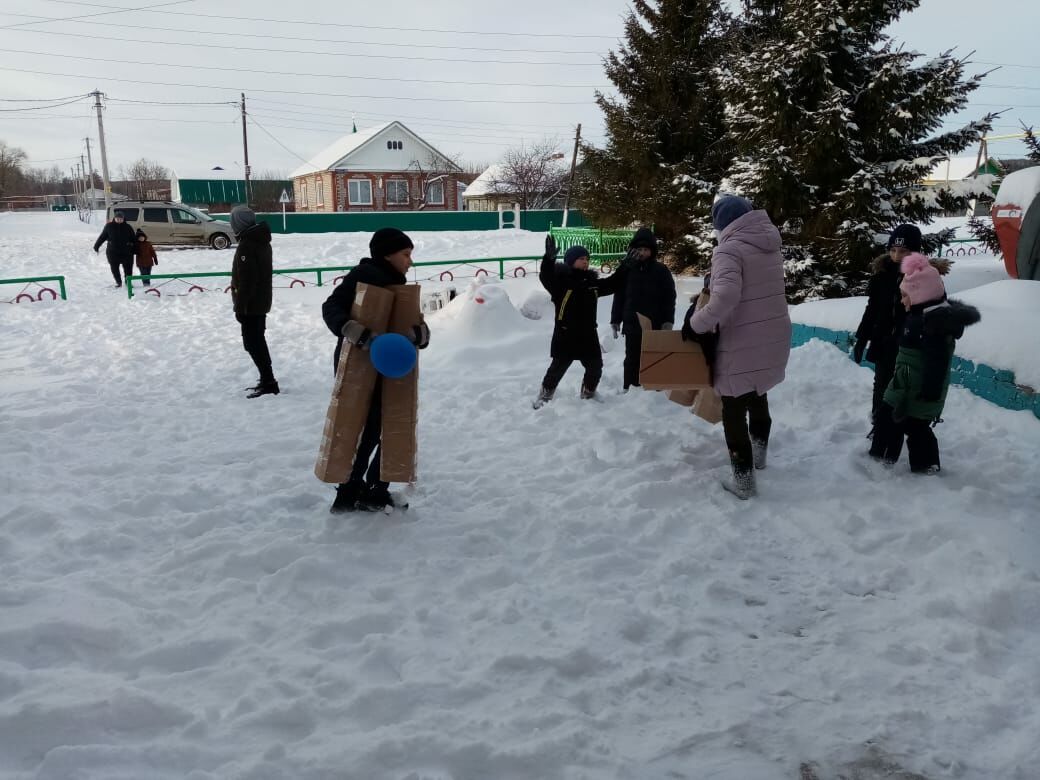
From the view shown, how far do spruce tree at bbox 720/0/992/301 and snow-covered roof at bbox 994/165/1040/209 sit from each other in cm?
98

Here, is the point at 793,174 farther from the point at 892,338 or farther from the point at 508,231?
the point at 508,231

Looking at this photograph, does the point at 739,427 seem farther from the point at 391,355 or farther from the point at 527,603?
the point at 391,355

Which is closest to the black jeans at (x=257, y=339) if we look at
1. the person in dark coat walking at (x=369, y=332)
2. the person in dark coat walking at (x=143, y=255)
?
the person in dark coat walking at (x=369, y=332)

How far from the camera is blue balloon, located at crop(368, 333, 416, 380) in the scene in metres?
3.56

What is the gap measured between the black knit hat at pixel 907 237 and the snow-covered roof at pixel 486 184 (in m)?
43.3

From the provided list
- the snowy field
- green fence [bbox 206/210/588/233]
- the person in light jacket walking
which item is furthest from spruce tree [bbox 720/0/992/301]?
green fence [bbox 206/210/588/233]

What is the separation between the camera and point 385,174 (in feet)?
142

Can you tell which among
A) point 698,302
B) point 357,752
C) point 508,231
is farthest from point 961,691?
point 508,231

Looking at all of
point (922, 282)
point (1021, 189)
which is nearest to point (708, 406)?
point (922, 282)

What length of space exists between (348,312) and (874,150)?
28.8 ft

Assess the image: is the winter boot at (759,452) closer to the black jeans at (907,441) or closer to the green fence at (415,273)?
the black jeans at (907,441)

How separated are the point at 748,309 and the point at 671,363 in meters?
0.51

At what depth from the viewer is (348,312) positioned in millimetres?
3807

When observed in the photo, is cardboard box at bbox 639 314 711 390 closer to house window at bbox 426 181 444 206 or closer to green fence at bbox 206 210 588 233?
green fence at bbox 206 210 588 233
